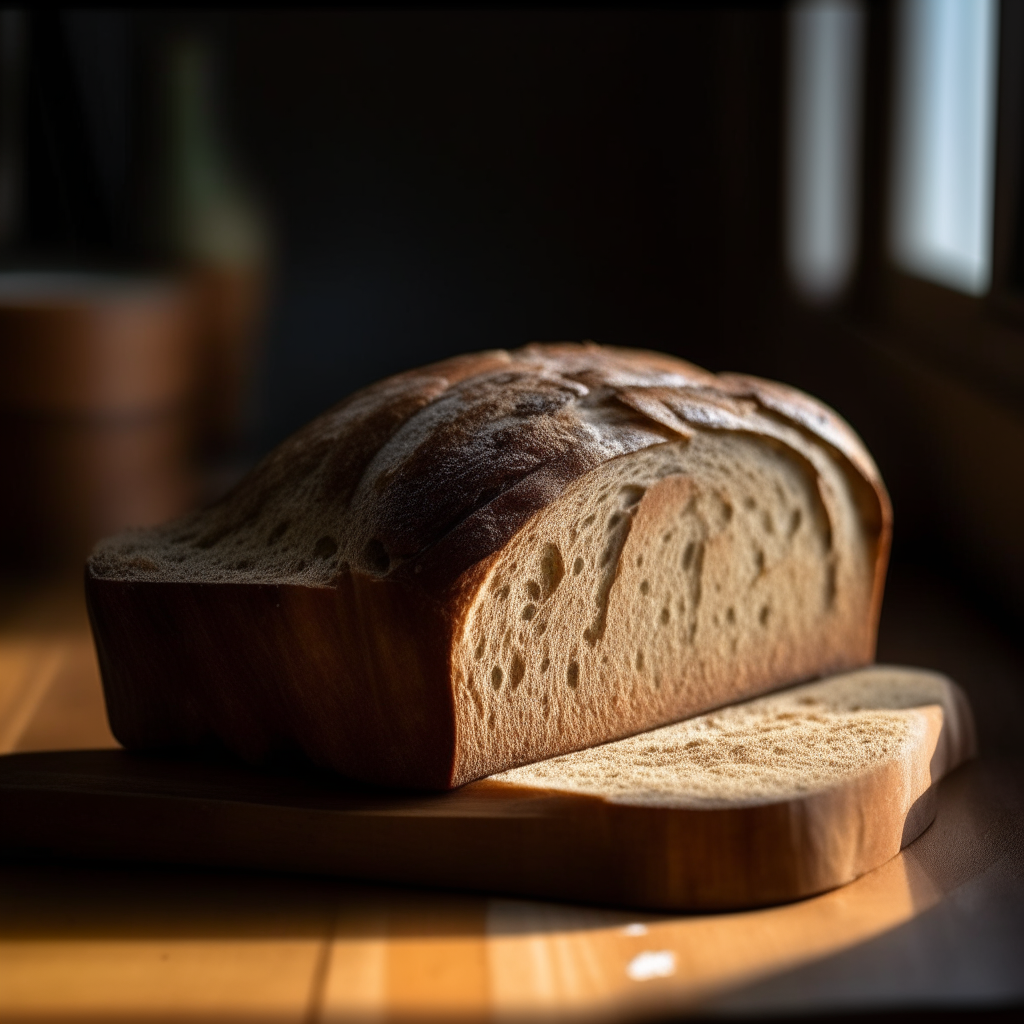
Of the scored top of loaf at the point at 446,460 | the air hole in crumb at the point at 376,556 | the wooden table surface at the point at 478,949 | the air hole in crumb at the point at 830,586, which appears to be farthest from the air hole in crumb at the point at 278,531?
the air hole in crumb at the point at 830,586

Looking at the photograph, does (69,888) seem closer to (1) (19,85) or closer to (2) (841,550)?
(2) (841,550)

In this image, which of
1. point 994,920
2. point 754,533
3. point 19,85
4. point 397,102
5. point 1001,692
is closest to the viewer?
point 994,920

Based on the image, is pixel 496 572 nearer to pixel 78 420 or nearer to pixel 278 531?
pixel 278 531

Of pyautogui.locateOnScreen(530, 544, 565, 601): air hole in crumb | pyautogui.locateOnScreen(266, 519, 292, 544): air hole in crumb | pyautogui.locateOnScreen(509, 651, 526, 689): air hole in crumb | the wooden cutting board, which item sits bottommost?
the wooden cutting board

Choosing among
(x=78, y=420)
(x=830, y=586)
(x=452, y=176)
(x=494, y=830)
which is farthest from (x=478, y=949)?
(x=452, y=176)

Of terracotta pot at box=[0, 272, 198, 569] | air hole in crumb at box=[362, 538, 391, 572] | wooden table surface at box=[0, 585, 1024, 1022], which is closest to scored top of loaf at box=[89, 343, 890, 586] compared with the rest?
air hole in crumb at box=[362, 538, 391, 572]

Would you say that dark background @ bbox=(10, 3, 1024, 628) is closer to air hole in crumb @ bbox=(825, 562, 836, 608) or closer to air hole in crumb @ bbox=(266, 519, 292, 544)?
air hole in crumb @ bbox=(825, 562, 836, 608)

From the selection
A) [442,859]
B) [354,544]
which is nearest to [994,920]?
[442,859]
